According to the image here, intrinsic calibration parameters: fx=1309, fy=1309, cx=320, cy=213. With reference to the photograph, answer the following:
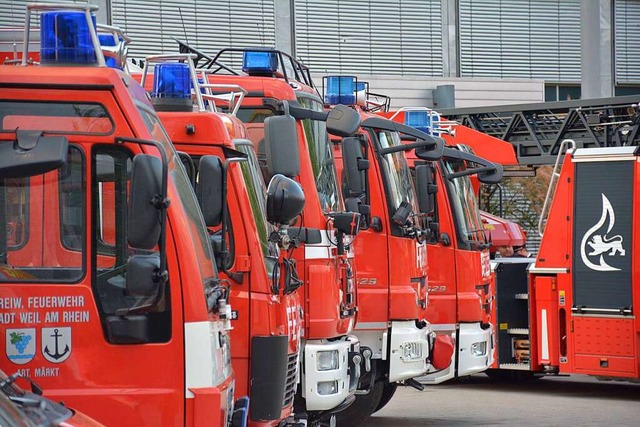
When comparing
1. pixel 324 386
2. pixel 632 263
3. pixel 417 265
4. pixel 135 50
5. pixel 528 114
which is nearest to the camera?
pixel 324 386

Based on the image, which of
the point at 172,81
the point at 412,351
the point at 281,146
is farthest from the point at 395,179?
the point at 172,81

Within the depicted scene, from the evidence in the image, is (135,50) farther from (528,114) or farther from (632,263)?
(632,263)

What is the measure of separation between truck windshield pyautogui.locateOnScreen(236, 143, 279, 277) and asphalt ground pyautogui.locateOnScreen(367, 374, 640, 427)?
5537mm

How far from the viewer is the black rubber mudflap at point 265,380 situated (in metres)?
7.35

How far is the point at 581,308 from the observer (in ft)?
49.4

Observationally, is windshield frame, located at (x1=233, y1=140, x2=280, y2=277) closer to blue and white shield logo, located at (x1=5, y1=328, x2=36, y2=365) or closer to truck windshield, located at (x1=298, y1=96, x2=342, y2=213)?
truck windshield, located at (x1=298, y1=96, x2=342, y2=213)

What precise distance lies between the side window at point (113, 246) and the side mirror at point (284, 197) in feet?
5.44

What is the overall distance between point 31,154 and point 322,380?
4.17 metres

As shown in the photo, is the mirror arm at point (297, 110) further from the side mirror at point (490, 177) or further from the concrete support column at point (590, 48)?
the concrete support column at point (590, 48)

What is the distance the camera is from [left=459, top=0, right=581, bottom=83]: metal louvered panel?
33.8m

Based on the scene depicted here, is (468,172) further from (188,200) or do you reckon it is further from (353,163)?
(188,200)

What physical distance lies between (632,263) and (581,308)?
2.62 feet

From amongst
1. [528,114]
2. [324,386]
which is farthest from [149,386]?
[528,114]

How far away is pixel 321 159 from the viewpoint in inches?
385
